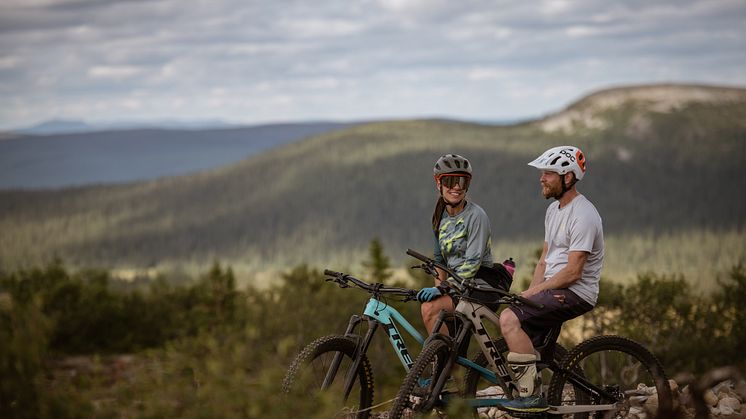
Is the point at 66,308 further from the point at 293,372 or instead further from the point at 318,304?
the point at 293,372

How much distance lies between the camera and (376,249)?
7075cm

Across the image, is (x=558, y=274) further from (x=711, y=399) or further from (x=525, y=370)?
(x=711, y=399)

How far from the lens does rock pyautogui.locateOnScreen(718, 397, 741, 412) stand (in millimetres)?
9188

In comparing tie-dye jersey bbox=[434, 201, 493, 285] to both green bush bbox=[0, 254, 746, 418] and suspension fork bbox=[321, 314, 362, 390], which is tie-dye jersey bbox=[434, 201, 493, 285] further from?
green bush bbox=[0, 254, 746, 418]

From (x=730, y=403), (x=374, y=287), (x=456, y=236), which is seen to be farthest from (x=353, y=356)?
(x=730, y=403)

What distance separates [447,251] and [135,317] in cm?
4373

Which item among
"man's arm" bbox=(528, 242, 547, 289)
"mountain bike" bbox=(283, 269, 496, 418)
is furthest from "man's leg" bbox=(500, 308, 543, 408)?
"man's arm" bbox=(528, 242, 547, 289)

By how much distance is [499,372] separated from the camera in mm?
7723

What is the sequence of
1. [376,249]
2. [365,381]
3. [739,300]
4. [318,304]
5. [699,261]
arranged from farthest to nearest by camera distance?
1. [699,261]
2. [376,249]
3. [318,304]
4. [739,300]
5. [365,381]

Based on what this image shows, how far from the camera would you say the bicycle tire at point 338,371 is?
22.6 ft

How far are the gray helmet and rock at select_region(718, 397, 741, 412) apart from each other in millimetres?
3752

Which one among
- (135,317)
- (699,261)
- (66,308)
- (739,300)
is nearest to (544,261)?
(739,300)

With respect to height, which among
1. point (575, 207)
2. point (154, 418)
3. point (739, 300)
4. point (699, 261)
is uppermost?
point (575, 207)

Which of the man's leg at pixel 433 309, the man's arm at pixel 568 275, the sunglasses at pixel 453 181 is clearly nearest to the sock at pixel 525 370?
the man's arm at pixel 568 275
